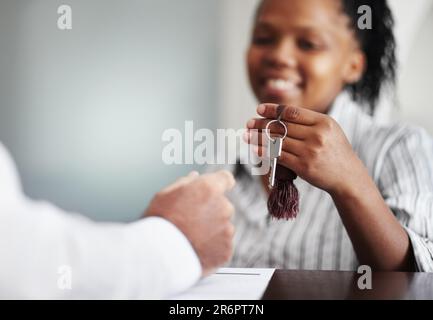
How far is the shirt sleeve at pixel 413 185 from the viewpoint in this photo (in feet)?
3.83

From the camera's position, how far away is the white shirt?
703 mm

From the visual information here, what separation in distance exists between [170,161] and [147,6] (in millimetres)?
397

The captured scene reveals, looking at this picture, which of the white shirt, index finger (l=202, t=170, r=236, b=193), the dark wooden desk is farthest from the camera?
index finger (l=202, t=170, r=236, b=193)

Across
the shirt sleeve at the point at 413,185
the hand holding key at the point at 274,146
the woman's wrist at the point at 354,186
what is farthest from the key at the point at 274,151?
the shirt sleeve at the point at 413,185

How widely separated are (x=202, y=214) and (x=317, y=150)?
26 cm

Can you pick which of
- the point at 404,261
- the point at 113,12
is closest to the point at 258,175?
the point at 404,261

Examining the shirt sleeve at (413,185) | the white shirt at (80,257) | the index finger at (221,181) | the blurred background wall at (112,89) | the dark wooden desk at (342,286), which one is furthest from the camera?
the blurred background wall at (112,89)

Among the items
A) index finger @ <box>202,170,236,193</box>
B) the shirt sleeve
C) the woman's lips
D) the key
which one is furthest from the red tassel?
the woman's lips

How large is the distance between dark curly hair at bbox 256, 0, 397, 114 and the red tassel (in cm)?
42

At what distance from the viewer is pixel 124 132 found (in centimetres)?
149

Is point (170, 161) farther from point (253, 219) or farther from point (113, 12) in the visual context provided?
point (113, 12)

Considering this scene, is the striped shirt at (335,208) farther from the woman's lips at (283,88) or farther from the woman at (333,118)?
the woman's lips at (283,88)

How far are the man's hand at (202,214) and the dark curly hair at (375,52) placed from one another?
1.96 feet

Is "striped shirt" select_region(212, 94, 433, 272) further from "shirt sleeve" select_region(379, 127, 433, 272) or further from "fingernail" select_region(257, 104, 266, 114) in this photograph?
"fingernail" select_region(257, 104, 266, 114)
